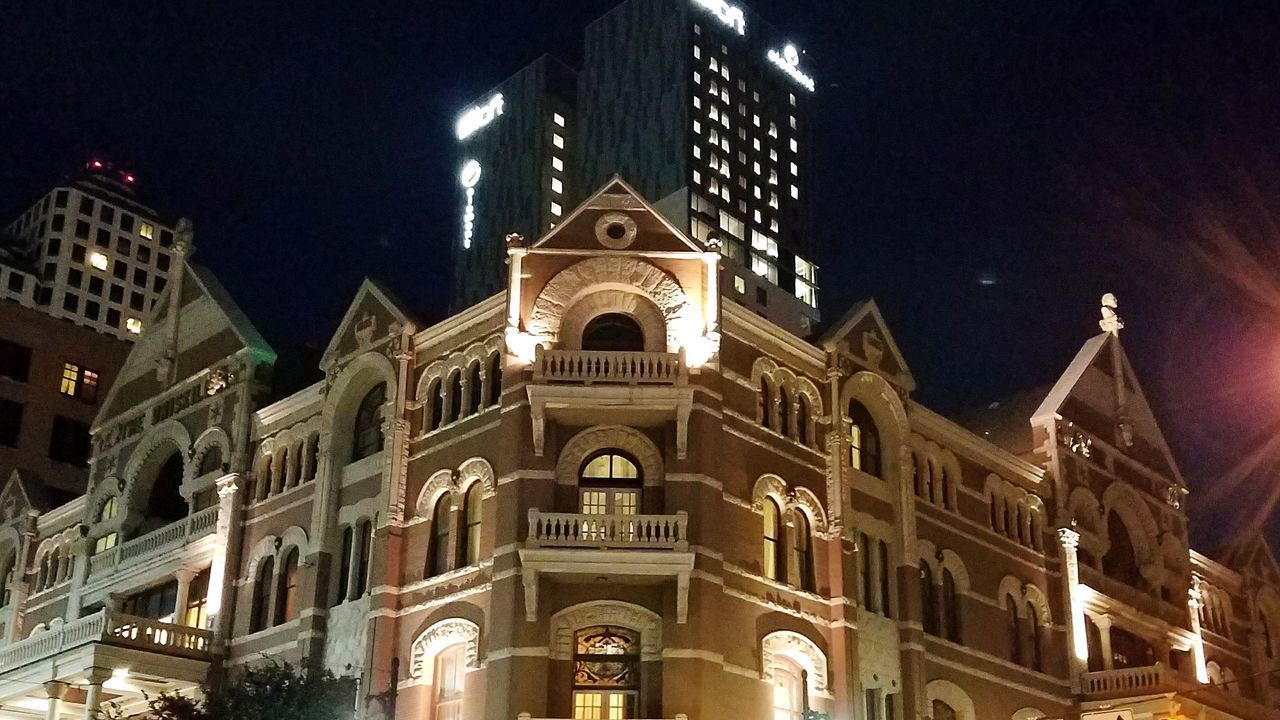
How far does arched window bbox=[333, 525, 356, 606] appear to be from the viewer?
42156 mm

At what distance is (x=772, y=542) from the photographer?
40.1 meters

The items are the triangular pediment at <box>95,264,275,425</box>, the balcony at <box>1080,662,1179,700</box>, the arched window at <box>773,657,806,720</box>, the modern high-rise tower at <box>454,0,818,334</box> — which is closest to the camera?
the arched window at <box>773,657,806,720</box>

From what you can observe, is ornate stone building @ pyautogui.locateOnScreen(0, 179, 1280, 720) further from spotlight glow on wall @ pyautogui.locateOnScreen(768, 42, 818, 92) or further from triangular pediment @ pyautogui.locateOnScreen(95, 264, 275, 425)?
spotlight glow on wall @ pyautogui.locateOnScreen(768, 42, 818, 92)

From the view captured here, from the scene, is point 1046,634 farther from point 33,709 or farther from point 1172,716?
point 33,709

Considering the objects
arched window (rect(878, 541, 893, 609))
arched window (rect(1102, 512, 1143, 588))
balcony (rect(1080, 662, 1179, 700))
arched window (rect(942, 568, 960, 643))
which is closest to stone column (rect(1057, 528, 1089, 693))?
balcony (rect(1080, 662, 1179, 700))

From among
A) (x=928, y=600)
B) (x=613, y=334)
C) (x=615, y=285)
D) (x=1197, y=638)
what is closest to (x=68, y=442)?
(x=613, y=334)

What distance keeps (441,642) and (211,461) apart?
1372 centimetres

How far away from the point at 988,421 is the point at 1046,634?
846 cm

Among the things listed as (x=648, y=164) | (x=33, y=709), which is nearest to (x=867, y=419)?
(x=33, y=709)

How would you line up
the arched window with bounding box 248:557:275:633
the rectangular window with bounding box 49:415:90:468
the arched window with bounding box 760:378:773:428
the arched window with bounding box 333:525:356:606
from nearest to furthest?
1. the arched window with bounding box 760:378:773:428
2. the arched window with bounding box 333:525:356:606
3. the arched window with bounding box 248:557:275:633
4. the rectangular window with bounding box 49:415:90:468

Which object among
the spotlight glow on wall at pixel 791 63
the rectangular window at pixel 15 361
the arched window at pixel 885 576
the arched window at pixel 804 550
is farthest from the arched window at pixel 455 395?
the spotlight glow on wall at pixel 791 63

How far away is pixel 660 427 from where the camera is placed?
126ft

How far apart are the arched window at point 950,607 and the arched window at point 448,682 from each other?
14.9 metres

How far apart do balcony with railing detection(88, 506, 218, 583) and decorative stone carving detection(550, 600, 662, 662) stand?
48.8 ft
